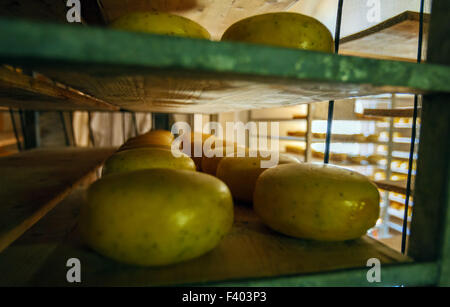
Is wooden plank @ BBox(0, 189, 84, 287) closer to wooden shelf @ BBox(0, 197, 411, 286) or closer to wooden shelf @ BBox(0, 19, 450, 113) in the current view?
wooden shelf @ BBox(0, 197, 411, 286)

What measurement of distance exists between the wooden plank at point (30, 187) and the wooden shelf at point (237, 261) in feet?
0.35

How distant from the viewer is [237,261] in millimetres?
422

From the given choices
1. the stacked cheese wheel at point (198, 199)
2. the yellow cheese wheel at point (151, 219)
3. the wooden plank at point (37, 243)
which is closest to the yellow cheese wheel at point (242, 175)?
the stacked cheese wheel at point (198, 199)

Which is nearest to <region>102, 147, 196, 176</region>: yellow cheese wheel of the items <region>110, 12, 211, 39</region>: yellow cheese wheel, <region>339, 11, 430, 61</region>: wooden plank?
<region>110, 12, 211, 39</region>: yellow cheese wheel

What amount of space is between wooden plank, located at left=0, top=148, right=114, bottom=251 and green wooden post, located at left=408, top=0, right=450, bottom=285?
696 mm

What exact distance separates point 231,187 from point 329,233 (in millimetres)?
319

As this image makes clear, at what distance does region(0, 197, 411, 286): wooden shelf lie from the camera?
14.8 inches

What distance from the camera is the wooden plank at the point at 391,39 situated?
150cm

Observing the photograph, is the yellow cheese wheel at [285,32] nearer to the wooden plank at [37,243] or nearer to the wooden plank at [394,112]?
the wooden plank at [37,243]

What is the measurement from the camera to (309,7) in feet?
12.2

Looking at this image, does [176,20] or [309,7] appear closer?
[176,20]
